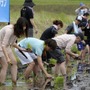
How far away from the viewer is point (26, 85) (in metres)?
12.3

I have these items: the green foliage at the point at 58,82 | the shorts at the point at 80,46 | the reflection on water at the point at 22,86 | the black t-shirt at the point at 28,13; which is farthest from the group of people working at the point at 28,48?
the shorts at the point at 80,46

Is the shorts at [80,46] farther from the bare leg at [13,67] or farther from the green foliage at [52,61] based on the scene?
the bare leg at [13,67]

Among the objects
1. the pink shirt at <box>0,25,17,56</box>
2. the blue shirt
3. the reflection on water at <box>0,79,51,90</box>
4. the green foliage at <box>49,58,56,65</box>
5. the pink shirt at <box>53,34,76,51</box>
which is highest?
the pink shirt at <box>0,25,17,56</box>

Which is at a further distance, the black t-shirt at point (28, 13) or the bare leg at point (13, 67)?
the black t-shirt at point (28, 13)

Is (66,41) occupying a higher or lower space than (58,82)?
higher

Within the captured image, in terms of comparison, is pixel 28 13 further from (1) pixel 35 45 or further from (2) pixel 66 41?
(1) pixel 35 45

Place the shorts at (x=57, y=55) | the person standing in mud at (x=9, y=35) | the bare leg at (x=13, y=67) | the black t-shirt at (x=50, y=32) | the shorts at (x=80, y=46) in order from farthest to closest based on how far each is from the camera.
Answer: the shorts at (x=80, y=46), the black t-shirt at (x=50, y=32), the shorts at (x=57, y=55), the bare leg at (x=13, y=67), the person standing in mud at (x=9, y=35)

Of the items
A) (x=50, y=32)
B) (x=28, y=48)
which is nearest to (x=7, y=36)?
(x=28, y=48)

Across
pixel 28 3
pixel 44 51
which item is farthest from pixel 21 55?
pixel 28 3

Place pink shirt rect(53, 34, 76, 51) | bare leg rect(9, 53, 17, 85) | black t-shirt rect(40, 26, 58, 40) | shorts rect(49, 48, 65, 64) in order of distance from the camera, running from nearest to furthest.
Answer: bare leg rect(9, 53, 17, 85), shorts rect(49, 48, 65, 64), pink shirt rect(53, 34, 76, 51), black t-shirt rect(40, 26, 58, 40)

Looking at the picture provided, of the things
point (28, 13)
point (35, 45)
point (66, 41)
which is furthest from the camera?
point (28, 13)

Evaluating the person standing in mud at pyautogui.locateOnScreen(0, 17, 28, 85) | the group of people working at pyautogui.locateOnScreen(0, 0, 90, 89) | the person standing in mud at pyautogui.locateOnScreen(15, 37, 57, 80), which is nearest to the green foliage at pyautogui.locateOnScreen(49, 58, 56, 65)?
the group of people working at pyautogui.locateOnScreen(0, 0, 90, 89)

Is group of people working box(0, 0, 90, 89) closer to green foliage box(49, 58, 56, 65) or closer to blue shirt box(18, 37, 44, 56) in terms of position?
blue shirt box(18, 37, 44, 56)

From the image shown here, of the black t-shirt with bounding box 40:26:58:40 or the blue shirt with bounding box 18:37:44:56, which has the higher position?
the blue shirt with bounding box 18:37:44:56
